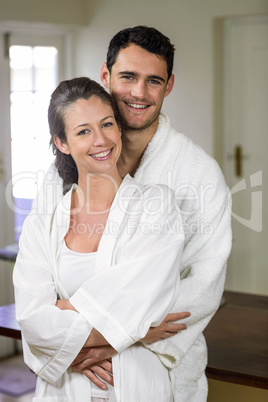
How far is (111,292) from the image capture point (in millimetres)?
1402

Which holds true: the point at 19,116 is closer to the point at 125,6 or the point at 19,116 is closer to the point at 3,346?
the point at 125,6

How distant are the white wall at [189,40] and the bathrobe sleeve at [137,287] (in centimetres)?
246

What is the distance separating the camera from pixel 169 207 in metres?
1.48

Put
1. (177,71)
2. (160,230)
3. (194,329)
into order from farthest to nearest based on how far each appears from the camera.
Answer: (177,71), (194,329), (160,230)

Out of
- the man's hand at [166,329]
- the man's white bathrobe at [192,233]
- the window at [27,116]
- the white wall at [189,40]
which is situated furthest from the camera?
the window at [27,116]

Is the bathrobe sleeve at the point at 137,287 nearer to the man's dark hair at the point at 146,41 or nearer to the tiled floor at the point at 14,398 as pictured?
the man's dark hair at the point at 146,41

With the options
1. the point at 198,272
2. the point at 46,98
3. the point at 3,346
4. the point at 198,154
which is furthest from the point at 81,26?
the point at 198,272

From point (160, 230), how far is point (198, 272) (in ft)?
0.85

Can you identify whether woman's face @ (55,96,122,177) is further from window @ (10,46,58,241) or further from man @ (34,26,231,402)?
window @ (10,46,58,241)

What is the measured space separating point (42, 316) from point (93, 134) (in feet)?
1.53

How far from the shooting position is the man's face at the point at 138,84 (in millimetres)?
1673

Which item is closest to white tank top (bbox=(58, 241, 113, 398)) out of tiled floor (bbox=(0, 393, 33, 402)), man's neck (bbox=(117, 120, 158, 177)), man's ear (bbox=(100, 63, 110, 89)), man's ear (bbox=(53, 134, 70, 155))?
man's ear (bbox=(53, 134, 70, 155))

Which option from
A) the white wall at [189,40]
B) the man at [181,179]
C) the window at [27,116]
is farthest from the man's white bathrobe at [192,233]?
the window at [27,116]

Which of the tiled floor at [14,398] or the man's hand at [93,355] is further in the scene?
the tiled floor at [14,398]
